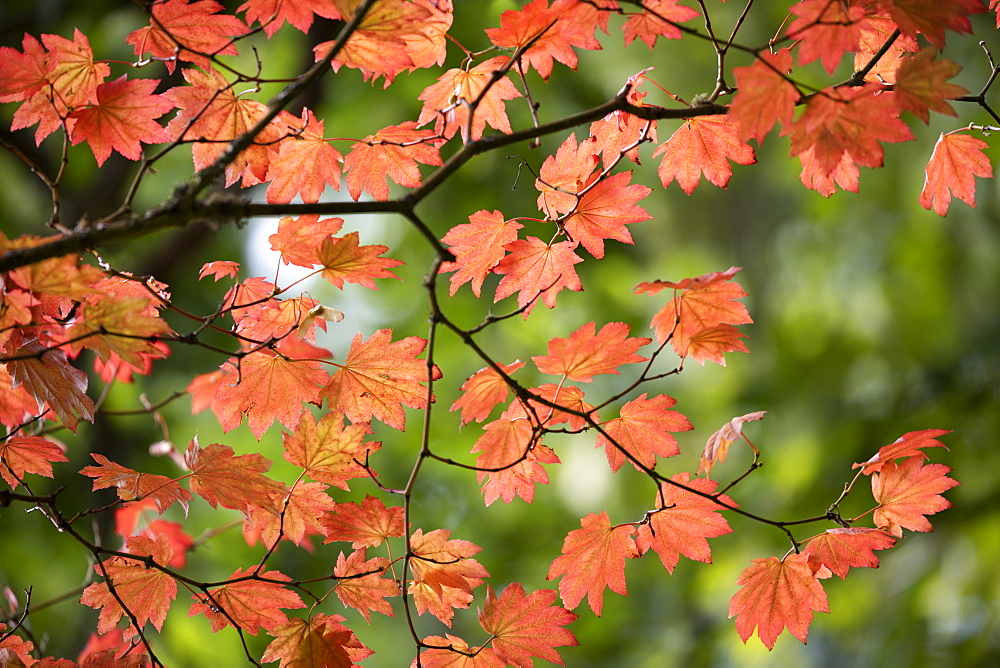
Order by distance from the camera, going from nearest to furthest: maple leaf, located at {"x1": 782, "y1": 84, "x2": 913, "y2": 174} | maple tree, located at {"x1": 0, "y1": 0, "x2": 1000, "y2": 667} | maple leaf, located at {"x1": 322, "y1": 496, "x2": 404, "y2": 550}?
maple leaf, located at {"x1": 782, "y1": 84, "x2": 913, "y2": 174}
maple tree, located at {"x1": 0, "y1": 0, "x2": 1000, "y2": 667}
maple leaf, located at {"x1": 322, "y1": 496, "x2": 404, "y2": 550}

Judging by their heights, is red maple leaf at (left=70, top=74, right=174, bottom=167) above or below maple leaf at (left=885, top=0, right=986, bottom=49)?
below

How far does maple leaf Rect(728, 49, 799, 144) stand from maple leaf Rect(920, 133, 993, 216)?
1.27ft

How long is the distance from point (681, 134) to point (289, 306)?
1.76 feet

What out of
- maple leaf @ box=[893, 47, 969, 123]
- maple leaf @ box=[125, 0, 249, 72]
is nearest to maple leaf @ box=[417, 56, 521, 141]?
maple leaf @ box=[125, 0, 249, 72]

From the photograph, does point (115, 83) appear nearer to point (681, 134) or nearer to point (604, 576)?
point (681, 134)

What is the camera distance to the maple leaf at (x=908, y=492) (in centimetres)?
83

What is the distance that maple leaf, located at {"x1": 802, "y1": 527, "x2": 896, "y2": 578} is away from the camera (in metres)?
0.81

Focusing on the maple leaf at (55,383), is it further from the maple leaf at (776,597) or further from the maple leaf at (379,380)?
the maple leaf at (776,597)

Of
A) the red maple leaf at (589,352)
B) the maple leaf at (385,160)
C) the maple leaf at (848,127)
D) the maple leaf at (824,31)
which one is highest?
the maple leaf at (824,31)

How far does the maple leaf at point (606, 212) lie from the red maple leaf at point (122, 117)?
49 cm

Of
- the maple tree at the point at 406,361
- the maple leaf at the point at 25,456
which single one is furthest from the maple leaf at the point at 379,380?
the maple leaf at the point at 25,456

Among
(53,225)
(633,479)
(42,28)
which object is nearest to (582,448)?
(633,479)

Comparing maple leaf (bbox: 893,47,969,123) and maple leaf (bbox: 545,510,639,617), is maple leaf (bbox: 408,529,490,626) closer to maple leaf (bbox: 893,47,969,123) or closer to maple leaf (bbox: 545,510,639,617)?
maple leaf (bbox: 545,510,639,617)

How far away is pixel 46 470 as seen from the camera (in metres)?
0.86
